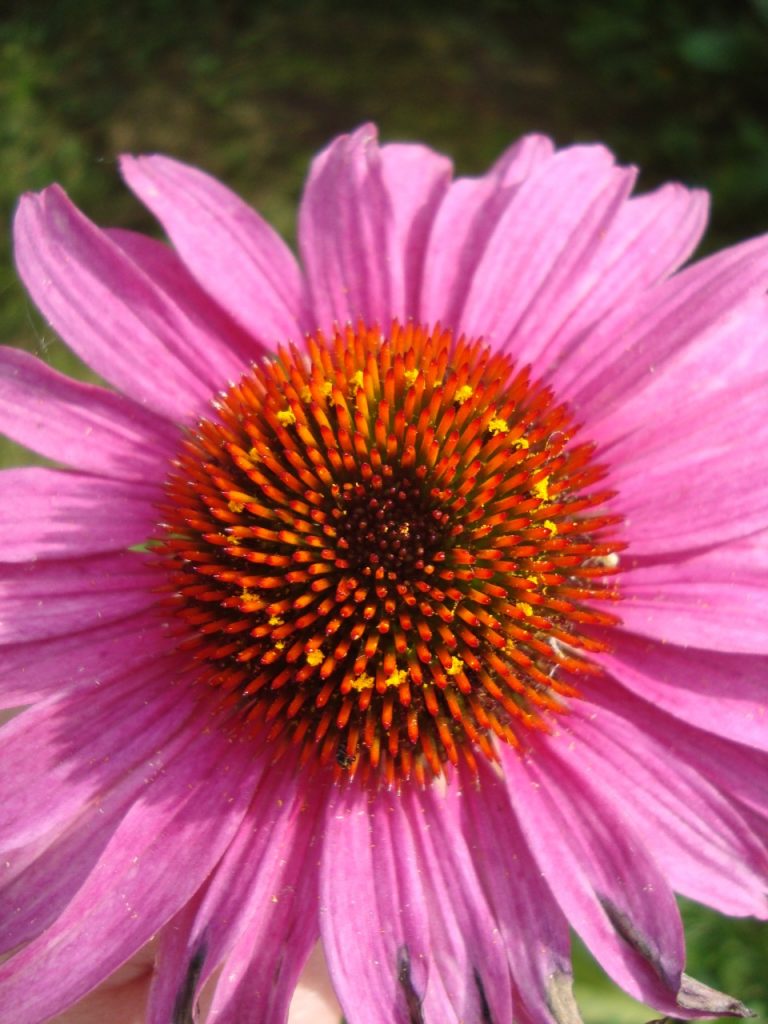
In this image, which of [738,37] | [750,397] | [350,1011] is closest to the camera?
[350,1011]

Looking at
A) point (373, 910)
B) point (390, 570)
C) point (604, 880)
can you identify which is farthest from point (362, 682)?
point (604, 880)

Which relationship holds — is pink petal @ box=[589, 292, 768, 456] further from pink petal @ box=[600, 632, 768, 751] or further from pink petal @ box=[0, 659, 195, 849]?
pink petal @ box=[0, 659, 195, 849]

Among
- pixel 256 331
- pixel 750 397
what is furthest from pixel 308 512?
pixel 750 397

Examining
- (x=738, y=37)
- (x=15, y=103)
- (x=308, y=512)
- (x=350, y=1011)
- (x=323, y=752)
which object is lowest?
(x=350, y=1011)

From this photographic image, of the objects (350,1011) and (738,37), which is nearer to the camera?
(350,1011)

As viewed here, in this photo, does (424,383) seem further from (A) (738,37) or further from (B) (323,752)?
(A) (738,37)

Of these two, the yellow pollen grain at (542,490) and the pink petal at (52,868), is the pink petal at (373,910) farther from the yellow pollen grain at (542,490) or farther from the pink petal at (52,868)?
the yellow pollen grain at (542,490)

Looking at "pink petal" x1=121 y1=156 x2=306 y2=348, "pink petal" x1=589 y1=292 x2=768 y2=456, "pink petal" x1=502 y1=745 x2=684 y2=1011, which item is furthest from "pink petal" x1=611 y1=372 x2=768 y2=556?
"pink petal" x1=121 y1=156 x2=306 y2=348
